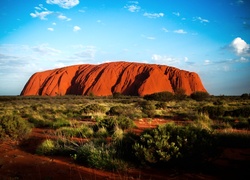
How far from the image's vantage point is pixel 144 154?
4441mm

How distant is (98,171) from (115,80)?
74.4 m

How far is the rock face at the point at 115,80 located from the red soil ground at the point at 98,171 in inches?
2453

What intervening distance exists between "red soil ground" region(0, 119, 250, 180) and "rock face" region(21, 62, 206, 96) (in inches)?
2453

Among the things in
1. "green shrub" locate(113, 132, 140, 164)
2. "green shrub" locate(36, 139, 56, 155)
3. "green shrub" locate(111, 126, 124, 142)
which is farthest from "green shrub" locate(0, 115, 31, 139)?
"green shrub" locate(113, 132, 140, 164)

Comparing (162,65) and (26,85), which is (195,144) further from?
(26,85)

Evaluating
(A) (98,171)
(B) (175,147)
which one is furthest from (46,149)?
(B) (175,147)

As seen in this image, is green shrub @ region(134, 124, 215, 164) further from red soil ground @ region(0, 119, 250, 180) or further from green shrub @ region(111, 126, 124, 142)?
green shrub @ region(111, 126, 124, 142)

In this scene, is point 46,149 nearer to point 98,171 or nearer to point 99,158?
point 99,158

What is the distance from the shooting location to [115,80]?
78.7m

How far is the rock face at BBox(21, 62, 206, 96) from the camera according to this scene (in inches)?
2871

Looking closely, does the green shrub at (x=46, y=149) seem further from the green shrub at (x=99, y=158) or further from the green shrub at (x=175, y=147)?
→ the green shrub at (x=175, y=147)

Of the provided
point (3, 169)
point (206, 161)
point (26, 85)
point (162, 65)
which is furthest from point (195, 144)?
point (26, 85)

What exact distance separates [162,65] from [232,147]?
81.2m

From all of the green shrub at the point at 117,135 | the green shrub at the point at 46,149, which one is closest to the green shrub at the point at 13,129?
the green shrub at the point at 46,149
